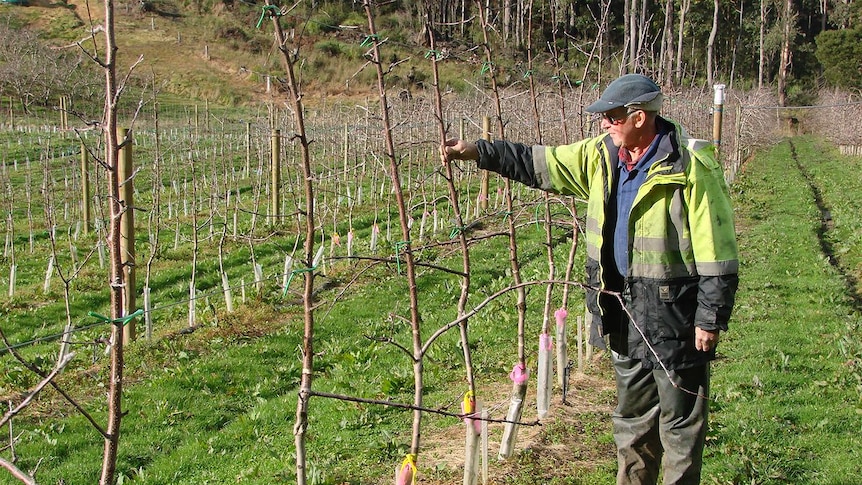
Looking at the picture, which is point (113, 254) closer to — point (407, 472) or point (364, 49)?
point (407, 472)

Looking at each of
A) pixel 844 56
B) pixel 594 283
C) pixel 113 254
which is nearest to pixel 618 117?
pixel 594 283

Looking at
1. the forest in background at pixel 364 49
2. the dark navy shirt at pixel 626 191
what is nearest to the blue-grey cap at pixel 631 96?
the dark navy shirt at pixel 626 191

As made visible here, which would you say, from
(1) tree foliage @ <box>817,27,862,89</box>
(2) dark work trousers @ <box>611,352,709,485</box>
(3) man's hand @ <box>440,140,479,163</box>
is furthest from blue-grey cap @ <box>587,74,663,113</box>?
(1) tree foliage @ <box>817,27,862,89</box>

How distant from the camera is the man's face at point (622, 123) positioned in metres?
3.22

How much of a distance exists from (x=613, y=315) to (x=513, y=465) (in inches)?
50.4

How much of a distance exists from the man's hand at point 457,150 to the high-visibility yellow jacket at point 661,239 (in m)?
0.10

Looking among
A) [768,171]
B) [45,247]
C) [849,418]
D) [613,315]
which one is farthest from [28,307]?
[768,171]

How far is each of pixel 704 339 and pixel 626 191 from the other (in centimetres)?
71

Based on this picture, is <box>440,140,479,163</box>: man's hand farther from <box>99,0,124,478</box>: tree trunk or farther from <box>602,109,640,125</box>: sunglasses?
<box>99,0,124,478</box>: tree trunk

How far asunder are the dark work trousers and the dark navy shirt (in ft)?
1.57

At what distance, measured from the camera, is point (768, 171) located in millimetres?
23109

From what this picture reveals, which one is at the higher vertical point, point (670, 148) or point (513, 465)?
point (670, 148)

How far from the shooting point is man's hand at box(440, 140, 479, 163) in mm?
3257

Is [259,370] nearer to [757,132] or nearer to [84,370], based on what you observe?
[84,370]
